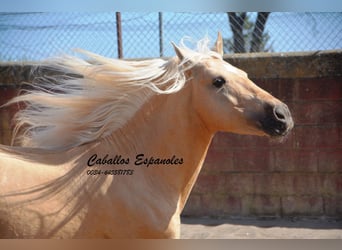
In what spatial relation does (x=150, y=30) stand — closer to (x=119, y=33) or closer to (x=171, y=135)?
(x=119, y=33)

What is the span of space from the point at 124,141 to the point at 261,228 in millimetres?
1812

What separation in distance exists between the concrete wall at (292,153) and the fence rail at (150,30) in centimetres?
19

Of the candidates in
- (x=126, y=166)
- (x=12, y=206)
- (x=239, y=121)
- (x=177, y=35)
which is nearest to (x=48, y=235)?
(x=12, y=206)

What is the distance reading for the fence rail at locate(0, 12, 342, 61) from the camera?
346 centimetres

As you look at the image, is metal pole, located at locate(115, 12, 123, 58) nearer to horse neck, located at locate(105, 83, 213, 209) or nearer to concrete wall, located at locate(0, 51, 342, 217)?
concrete wall, located at locate(0, 51, 342, 217)

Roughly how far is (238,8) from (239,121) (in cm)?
111

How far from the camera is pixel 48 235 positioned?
6.98ft

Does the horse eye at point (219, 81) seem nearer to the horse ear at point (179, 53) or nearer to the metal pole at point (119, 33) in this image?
the horse ear at point (179, 53)

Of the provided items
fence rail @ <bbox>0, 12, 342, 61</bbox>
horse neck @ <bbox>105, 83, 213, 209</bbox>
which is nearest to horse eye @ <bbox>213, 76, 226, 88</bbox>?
horse neck @ <bbox>105, 83, 213, 209</bbox>

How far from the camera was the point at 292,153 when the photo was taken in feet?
12.8

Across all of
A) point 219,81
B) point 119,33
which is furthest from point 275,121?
point 119,33

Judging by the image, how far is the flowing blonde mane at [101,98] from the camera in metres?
2.36

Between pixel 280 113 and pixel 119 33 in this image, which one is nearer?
pixel 280 113

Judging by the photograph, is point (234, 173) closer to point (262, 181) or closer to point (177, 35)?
point (262, 181)
